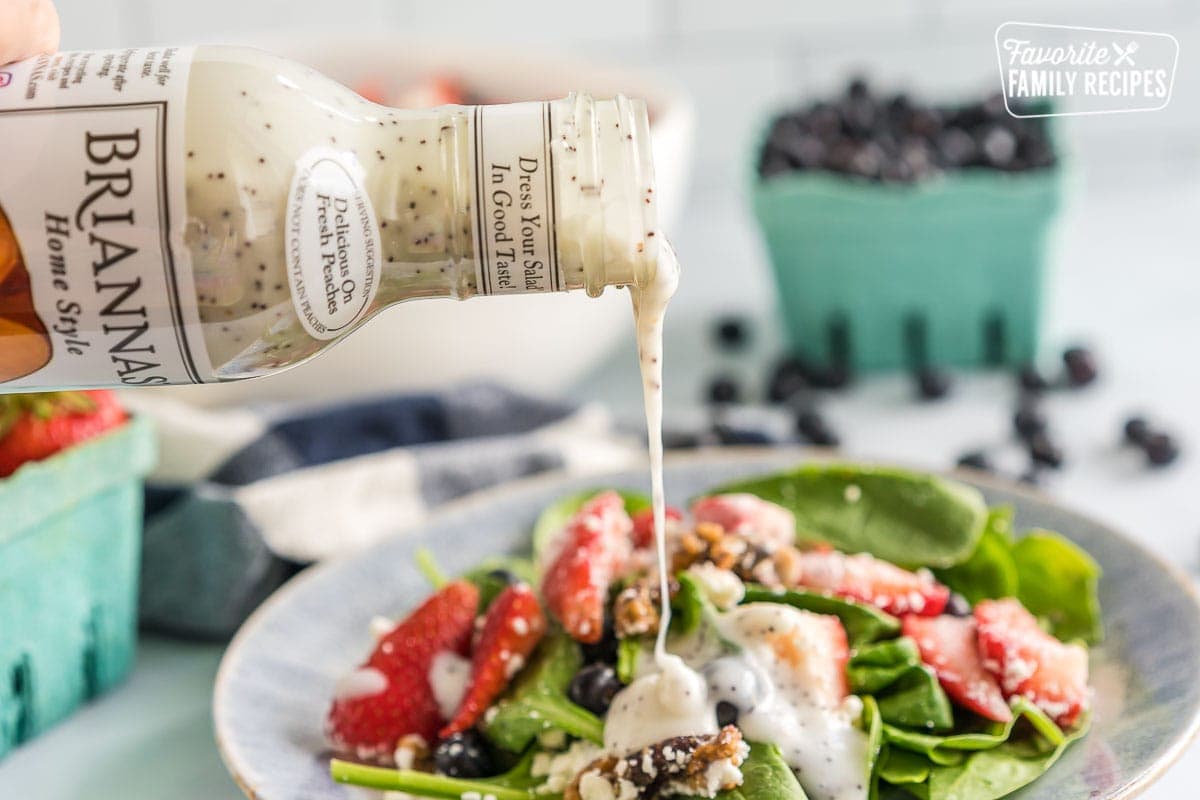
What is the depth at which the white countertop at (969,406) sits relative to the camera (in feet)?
4.19

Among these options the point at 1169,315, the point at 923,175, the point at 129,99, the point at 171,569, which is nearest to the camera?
the point at 129,99

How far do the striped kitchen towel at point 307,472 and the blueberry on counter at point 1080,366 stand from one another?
2.22 ft

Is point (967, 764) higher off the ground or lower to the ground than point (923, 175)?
lower

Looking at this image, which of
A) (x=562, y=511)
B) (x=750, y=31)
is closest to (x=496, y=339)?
(x=562, y=511)

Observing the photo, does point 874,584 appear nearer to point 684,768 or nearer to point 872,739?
point 872,739

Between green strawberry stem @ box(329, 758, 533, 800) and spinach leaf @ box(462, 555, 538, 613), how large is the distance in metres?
0.22

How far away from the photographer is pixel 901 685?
1.11 meters

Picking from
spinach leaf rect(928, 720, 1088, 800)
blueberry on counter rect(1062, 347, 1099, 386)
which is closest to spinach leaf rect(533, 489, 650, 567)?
spinach leaf rect(928, 720, 1088, 800)

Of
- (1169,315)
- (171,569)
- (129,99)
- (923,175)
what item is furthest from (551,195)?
(1169,315)

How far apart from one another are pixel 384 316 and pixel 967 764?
0.92 m

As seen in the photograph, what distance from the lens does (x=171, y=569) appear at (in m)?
1.47

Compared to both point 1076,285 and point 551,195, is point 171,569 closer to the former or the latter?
point 551,195

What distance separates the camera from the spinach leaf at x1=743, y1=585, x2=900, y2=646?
1.14 meters

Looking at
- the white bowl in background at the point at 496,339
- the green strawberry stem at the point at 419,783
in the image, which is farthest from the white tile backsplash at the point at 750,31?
the green strawberry stem at the point at 419,783
